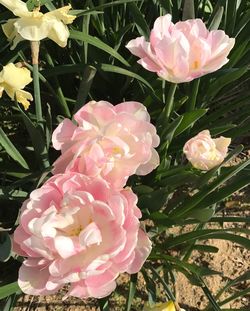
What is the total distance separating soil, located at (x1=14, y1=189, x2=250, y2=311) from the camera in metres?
1.41

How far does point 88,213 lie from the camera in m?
0.91

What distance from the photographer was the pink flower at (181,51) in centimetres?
99

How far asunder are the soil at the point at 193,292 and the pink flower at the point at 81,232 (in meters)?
0.52

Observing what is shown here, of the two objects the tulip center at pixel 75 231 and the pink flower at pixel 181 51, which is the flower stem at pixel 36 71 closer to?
the pink flower at pixel 181 51

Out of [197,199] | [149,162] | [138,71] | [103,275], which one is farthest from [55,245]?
[138,71]

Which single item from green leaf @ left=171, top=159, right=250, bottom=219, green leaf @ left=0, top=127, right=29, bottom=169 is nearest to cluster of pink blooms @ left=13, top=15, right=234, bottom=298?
green leaf @ left=171, top=159, right=250, bottom=219

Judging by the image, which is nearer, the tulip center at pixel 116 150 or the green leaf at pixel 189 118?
the tulip center at pixel 116 150

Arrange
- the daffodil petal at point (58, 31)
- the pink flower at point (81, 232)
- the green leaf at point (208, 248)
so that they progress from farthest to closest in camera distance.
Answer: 1. the green leaf at point (208, 248)
2. the daffodil petal at point (58, 31)
3. the pink flower at point (81, 232)

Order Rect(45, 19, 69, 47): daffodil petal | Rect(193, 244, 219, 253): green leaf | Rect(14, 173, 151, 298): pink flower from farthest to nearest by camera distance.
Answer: Rect(193, 244, 219, 253): green leaf < Rect(45, 19, 69, 47): daffodil petal < Rect(14, 173, 151, 298): pink flower

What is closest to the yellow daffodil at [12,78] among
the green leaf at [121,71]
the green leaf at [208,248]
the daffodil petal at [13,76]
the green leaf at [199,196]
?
the daffodil petal at [13,76]

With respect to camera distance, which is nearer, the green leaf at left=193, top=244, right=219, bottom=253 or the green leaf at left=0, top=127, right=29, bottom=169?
the green leaf at left=0, top=127, right=29, bottom=169

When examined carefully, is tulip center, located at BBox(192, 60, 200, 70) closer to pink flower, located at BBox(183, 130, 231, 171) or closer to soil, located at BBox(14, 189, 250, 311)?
pink flower, located at BBox(183, 130, 231, 171)

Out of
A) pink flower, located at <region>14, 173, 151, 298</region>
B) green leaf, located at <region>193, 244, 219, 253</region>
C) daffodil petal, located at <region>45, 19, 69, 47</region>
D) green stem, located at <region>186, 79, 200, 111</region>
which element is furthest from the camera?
green stem, located at <region>186, 79, 200, 111</region>

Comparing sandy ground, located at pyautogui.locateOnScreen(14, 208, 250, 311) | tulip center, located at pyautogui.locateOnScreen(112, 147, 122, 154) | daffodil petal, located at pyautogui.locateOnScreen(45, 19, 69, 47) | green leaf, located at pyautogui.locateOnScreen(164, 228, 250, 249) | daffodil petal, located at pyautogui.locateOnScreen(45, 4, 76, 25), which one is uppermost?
daffodil petal, located at pyautogui.locateOnScreen(45, 4, 76, 25)
